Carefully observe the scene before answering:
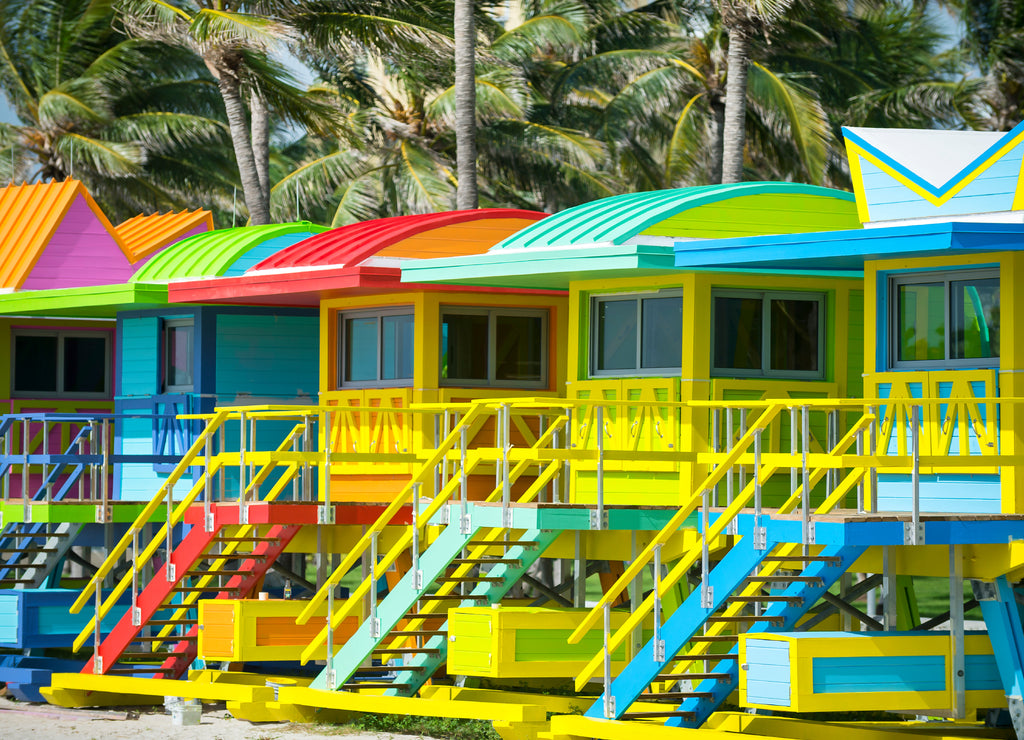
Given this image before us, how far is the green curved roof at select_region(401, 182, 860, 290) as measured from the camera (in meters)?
17.3

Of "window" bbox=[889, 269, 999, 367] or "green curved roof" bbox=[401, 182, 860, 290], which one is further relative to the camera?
"green curved roof" bbox=[401, 182, 860, 290]

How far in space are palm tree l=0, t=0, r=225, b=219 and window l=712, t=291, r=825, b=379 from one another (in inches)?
892

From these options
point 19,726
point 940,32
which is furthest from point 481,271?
point 940,32

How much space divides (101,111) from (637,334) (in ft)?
79.7

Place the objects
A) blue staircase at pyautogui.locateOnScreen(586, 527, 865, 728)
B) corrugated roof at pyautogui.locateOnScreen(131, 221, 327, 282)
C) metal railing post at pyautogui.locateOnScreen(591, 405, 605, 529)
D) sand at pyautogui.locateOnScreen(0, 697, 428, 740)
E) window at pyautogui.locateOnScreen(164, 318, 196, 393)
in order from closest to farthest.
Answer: blue staircase at pyautogui.locateOnScreen(586, 527, 865, 728) → metal railing post at pyautogui.locateOnScreen(591, 405, 605, 529) → sand at pyautogui.locateOnScreen(0, 697, 428, 740) → corrugated roof at pyautogui.locateOnScreen(131, 221, 327, 282) → window at pyautogui.locateOnScreen(164, 318, 196, 393)

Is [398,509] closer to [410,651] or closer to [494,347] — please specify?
[410,651]

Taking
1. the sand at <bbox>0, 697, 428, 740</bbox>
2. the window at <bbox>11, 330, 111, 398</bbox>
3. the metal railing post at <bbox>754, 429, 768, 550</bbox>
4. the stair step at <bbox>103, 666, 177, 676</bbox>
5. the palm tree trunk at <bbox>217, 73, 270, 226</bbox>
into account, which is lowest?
the sand at <bbox>0, 697, 428, 740</bbox>

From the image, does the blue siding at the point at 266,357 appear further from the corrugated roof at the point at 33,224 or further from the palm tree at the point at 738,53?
the palm tree at the point at 738,53

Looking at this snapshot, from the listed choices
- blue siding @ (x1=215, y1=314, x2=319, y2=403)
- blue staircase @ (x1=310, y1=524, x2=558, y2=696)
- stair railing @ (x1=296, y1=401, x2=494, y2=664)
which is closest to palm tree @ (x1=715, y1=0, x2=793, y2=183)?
blue siding @ (x1=215, y1=314, x2=319, y2=403)

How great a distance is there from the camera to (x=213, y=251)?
2314 cm

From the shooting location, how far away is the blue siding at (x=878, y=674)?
1383 centimetres

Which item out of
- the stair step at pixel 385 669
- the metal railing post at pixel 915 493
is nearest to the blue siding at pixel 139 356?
the stair step at pixel 385 669

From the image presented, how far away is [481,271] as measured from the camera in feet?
60.0

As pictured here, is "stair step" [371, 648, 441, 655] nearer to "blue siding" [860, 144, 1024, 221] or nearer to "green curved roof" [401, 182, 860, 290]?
"green curved roof" [401, 182, 860, 290]
